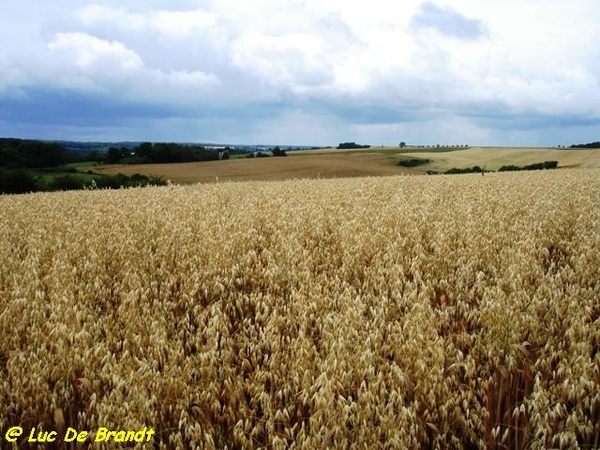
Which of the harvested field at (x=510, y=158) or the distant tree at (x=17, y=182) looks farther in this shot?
the harvested field at (x=510, y=158)

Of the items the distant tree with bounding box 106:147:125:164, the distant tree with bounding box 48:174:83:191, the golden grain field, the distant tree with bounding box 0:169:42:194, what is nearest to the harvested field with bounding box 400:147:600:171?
the distant tree with bounding box 106:147:125:164

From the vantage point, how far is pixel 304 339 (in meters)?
3.14

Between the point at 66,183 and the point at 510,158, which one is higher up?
the point at 510,158

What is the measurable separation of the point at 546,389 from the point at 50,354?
3261mm

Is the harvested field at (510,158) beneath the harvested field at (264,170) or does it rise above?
above

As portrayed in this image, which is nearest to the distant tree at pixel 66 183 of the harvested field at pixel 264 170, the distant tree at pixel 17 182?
the distant tree at pixel 17 182

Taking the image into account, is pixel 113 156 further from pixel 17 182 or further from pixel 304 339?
pixel 304 339

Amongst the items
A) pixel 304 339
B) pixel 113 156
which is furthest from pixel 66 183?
pixel 304 339

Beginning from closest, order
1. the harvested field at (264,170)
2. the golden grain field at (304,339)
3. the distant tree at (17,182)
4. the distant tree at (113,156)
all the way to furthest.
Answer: the golden grain field at (304,339) → the distant tree at (17,182) → the harvested field at (264,170) → the distant tree at (113,156)

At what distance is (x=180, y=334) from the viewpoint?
3.41 meters

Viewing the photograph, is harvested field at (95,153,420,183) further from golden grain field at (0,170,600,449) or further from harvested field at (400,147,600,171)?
golden grain field at (0,170,600,449)

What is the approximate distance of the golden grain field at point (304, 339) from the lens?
8.37 feet

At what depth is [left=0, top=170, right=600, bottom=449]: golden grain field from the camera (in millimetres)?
2551

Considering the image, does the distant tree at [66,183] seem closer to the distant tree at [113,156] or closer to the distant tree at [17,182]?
the distant tree at [17,182]
